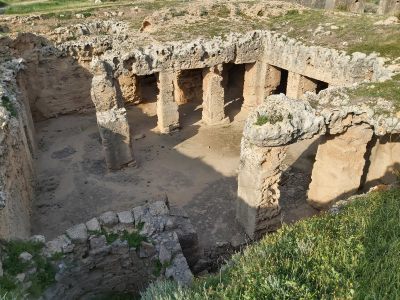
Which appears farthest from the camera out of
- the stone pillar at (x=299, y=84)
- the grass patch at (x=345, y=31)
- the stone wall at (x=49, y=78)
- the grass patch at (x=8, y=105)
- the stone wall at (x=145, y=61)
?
the stone wall at (x=49, y=78)

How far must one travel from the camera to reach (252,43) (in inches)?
600

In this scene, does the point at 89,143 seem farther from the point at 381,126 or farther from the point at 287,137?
the point at 381,126

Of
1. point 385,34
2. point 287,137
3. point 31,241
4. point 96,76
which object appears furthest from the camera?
point 385,34

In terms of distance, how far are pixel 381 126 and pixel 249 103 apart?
27.5ft

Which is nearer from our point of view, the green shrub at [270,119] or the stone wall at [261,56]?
the green shrub at [270,119]

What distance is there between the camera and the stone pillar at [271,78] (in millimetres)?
15711

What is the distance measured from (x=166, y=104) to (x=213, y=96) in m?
1.99

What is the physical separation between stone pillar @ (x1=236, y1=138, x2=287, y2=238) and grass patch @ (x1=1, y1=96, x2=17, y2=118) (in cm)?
700

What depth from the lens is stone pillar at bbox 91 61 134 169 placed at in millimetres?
12375

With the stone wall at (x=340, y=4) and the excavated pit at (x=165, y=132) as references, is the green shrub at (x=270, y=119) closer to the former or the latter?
the excavated pit at (x=165, y=132)

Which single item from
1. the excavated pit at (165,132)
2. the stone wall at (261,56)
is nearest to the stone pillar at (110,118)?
the excavated pit at (165,132)

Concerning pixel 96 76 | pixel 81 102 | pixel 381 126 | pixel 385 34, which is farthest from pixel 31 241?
pixel 385 34

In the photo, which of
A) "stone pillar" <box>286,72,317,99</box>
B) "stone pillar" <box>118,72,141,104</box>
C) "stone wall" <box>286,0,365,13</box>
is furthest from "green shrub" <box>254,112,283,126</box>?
"stone wall" <box>286,0,365,13</box>

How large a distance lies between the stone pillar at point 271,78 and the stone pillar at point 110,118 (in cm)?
646
